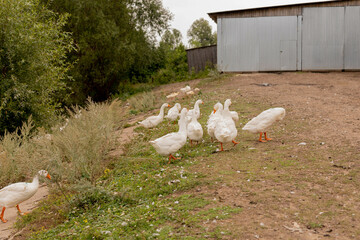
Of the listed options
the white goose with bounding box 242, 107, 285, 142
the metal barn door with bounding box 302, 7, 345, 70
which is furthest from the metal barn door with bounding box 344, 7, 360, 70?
the white goose with bounding box 242, 107, 285, 142

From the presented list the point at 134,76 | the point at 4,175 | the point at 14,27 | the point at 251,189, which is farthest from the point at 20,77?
the point at 134,76

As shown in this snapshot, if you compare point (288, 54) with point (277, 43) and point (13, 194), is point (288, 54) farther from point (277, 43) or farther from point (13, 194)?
point (13, 194)

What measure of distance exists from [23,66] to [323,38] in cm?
1805

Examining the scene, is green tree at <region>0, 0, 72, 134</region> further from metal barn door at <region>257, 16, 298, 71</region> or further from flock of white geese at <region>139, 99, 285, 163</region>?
metal barn door at <region>257, 16, 298, 71</region>

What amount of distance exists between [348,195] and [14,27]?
38.9ft

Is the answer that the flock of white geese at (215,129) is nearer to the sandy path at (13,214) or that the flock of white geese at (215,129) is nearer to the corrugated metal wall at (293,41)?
the sandy path at (13,214)

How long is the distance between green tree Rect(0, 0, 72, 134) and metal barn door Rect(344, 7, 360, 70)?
17737 mm

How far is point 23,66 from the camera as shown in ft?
42.8

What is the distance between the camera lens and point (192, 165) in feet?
23.6

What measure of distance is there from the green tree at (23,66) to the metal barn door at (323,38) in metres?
15.9

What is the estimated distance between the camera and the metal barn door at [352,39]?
22250 millimetres

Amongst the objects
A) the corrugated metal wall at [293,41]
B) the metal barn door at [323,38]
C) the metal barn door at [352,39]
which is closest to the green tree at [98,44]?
the corrugated metal wall at [293,41]

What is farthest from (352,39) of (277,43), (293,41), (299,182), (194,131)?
(299,182)

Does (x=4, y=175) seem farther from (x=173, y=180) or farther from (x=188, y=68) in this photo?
(x=188, y=68)
